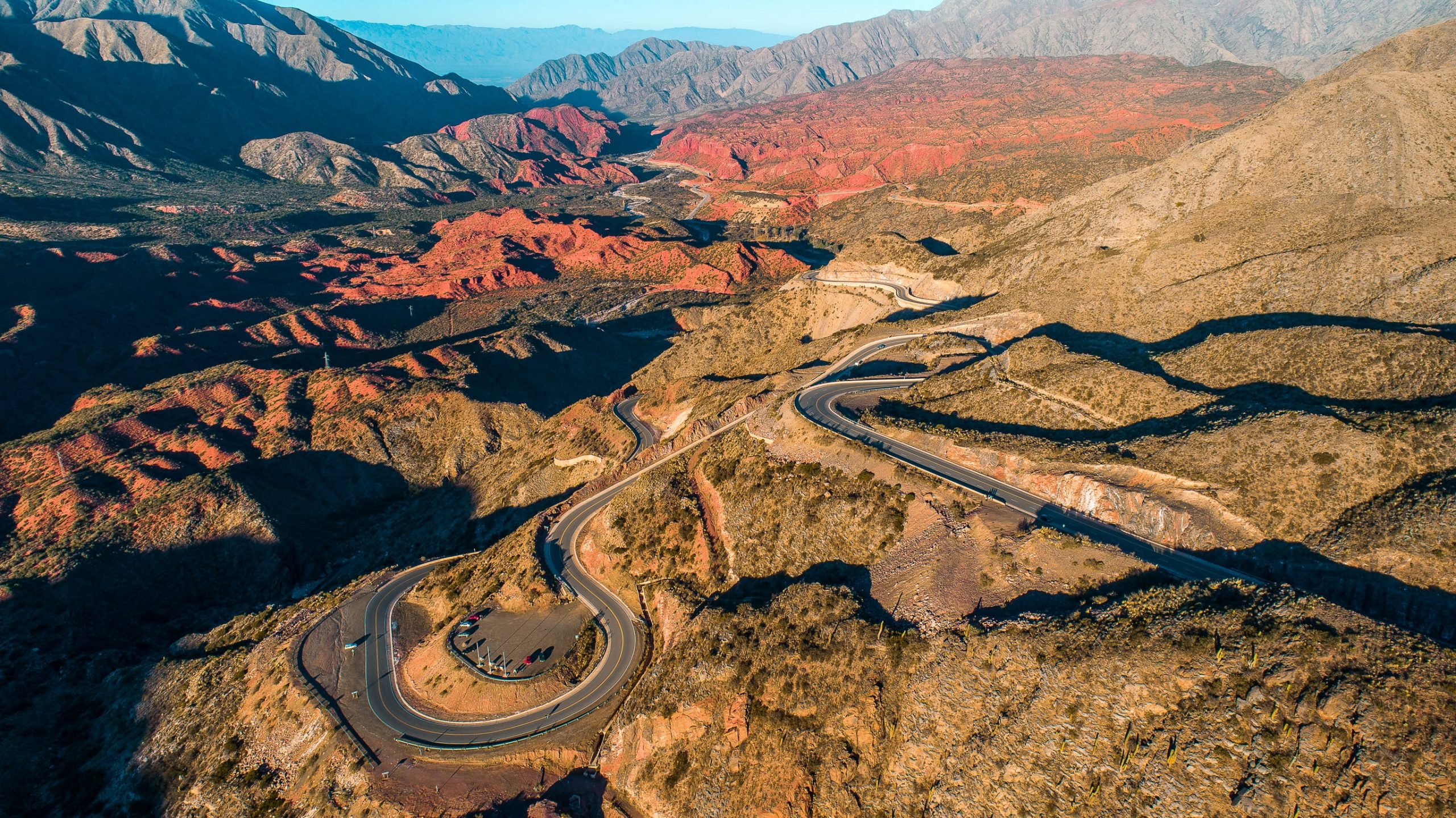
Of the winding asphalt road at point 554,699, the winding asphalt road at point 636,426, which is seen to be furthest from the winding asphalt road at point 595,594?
the winding asphalt road at point 636,426

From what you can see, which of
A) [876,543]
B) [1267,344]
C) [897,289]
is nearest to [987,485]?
[876,543]

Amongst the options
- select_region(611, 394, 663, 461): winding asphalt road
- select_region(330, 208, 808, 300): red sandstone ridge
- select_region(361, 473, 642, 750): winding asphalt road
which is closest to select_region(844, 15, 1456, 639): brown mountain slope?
select_region(361, 473, 642, 750): winding asphalt road

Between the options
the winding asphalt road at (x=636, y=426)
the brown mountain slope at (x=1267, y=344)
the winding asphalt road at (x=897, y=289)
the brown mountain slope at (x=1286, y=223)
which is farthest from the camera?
the winding asphalt road at (x=897, y=289)

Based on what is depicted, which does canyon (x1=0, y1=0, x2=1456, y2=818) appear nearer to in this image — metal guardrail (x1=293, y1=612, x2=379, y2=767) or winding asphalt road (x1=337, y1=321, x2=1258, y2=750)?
metal guardrail (x1=293, y1=612, x2=379, y2=767)

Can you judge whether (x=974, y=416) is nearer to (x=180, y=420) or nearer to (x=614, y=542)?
(x=614, y=542)

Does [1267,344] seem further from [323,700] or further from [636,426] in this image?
[323,700]

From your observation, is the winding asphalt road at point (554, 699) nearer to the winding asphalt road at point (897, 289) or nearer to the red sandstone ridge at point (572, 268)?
Answer: the winding asphalt road at point (897, 289)
